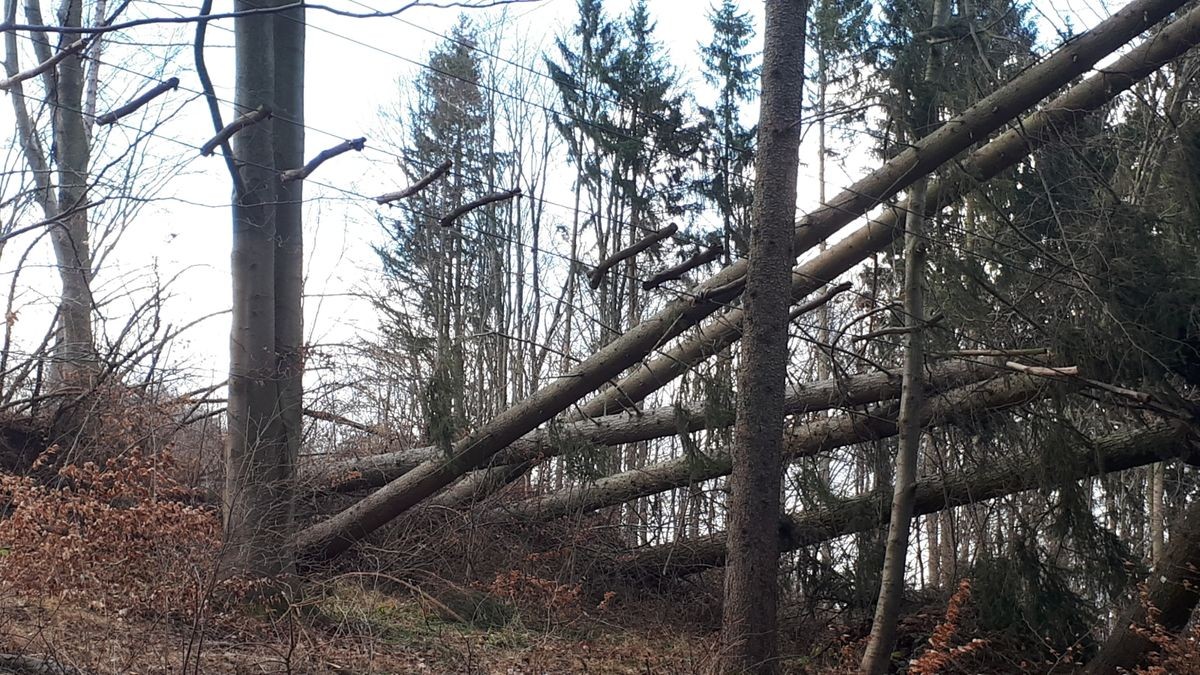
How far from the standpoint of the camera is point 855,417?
8766 millimetres

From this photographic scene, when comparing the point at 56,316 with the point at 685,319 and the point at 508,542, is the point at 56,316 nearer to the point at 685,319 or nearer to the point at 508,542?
the point at 508,542

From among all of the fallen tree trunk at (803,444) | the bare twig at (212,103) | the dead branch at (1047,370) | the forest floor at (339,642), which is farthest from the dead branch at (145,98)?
the dead branch at (1047,370)

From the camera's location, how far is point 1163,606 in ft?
22.4

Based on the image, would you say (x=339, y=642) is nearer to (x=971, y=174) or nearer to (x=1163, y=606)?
(x=1163, y=606)

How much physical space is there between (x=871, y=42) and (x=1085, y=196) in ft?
9.44

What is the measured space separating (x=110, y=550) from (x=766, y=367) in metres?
4.64

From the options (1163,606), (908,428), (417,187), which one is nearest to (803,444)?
(908,428)

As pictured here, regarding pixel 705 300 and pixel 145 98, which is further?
pixel 705 300

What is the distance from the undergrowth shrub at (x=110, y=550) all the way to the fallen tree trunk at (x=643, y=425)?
→ 2722mm

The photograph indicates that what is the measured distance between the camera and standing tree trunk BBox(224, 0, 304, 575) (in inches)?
299

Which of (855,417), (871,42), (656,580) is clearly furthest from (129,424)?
(871,42)

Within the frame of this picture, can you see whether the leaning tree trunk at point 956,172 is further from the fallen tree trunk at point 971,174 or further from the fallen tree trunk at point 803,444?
the fallen tree trunk at point 803,444

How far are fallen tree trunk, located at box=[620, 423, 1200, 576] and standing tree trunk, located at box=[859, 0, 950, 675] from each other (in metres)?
0.88

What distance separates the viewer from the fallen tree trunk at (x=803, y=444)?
8133 mm
